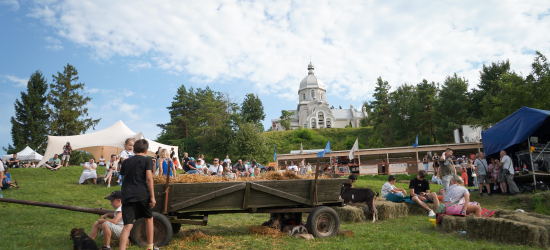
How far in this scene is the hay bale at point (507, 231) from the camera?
5.75 metres

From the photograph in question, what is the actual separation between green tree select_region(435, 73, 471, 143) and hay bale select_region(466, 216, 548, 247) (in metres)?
42.9

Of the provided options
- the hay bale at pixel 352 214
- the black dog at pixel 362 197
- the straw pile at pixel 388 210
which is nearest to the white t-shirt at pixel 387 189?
the straw pile at pixel 388 210

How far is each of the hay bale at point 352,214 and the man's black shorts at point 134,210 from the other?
18.0ft

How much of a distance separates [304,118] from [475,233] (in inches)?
3269

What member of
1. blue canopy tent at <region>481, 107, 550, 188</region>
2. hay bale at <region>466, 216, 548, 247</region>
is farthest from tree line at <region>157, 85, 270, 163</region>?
hay bale at <region>466, 216, 548, 247</region>

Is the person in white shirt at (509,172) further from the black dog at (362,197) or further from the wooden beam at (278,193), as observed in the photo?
the wooden beam at (278,193)

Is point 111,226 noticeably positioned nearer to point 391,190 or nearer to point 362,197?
point 362,197

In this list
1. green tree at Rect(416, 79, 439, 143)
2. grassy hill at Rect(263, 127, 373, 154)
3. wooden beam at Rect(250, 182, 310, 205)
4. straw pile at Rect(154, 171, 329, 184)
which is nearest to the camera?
straw pile at Rect(154, 171, 329, 184)

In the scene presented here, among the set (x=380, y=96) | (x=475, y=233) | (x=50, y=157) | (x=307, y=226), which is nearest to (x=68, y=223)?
(x=307, y=226)

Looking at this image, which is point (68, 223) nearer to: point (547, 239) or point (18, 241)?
point (18, 241)

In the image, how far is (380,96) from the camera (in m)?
62.3

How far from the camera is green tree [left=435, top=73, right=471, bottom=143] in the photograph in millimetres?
45625

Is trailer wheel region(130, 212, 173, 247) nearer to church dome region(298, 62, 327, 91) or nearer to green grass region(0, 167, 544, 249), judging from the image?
green grass region(0, 167, 544, 249)

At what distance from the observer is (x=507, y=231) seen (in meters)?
6.02
